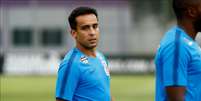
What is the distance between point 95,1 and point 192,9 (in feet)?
151

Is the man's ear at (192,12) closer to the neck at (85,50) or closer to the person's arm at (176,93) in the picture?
the person's arm at (176,93)

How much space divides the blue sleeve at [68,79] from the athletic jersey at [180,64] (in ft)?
3.37

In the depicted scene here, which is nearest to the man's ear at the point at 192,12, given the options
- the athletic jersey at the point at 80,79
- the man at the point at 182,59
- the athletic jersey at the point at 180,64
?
the man at the point at 182,59

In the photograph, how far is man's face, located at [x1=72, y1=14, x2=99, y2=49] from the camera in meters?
7.13

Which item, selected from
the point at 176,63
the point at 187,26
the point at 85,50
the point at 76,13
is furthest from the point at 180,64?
the point at 76,13

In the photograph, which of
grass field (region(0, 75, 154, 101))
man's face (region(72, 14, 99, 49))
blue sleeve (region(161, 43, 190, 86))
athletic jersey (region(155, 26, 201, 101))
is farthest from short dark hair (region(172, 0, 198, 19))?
grass field (region(0, 75, 154, 101))

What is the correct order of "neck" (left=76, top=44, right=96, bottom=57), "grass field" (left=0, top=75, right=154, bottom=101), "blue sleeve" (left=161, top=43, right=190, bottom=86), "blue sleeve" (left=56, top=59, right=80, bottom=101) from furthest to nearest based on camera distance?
"grass field" (left=0, top=75, right=154, bottom=101), "neck" (left=76, top=44, right=96, bottom=57), "blue sleeve" (left=56, top=59, right=80, bottom=101), "blue sleeve" (left=161, top=43, right=190, bottom=86)

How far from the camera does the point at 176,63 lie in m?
6.12

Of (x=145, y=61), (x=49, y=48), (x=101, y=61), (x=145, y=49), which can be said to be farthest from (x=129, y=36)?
(x=101, y=61)

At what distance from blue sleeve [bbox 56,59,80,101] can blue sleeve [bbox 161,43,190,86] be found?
3.87ft

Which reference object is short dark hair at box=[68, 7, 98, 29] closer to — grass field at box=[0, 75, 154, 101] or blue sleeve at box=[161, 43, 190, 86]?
blue sleeve at box=[161, 43, 190, 86]

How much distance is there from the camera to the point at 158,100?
639 centimetres

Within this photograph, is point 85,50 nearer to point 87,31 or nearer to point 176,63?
point 87,31

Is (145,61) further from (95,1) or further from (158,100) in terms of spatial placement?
(158,100)
